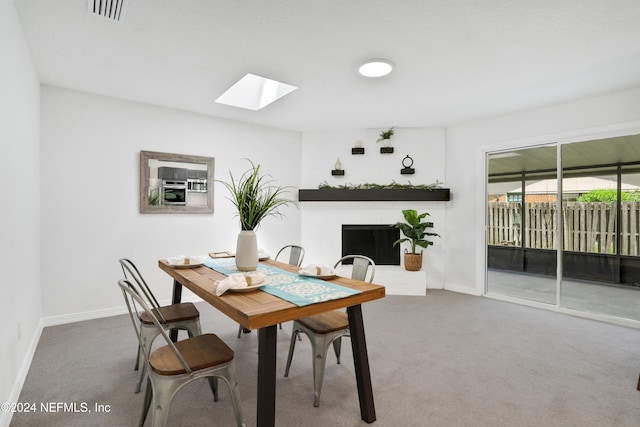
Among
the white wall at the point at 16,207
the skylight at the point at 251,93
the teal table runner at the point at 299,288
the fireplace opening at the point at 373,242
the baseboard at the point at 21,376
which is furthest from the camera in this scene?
the fireplace opening at the point at 373,242

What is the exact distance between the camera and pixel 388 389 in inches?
85.4

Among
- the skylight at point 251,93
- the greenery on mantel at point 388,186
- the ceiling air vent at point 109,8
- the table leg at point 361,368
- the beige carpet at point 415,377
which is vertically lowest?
the beige carpet at point 415,377

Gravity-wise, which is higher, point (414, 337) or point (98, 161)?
point (98, 161)

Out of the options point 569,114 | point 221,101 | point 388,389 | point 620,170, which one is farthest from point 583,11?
point 221,101

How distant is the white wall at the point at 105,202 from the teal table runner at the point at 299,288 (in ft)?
6.60

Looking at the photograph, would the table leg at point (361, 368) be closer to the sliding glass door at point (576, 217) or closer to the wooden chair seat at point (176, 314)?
the wooden chair seat at point (176, 314)

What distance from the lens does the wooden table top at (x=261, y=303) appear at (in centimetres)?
143

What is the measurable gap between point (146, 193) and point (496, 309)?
4465 millimetres

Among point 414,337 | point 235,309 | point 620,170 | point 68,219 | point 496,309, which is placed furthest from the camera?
point 496,309

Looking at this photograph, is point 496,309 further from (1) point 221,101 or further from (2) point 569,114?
(1) point 221,101

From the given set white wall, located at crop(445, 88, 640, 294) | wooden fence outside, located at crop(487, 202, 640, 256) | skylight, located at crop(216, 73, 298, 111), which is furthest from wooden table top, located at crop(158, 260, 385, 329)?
wooden fence outside, located at crop(487, 202, 640, 256)

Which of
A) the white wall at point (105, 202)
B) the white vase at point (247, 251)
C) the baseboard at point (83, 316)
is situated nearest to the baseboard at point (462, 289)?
the white wall at point (105, 202)

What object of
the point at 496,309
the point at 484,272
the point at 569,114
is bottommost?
the point at 496,309

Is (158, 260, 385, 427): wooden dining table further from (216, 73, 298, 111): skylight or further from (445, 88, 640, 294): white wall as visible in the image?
(445, 88, 640, 294): white wall
